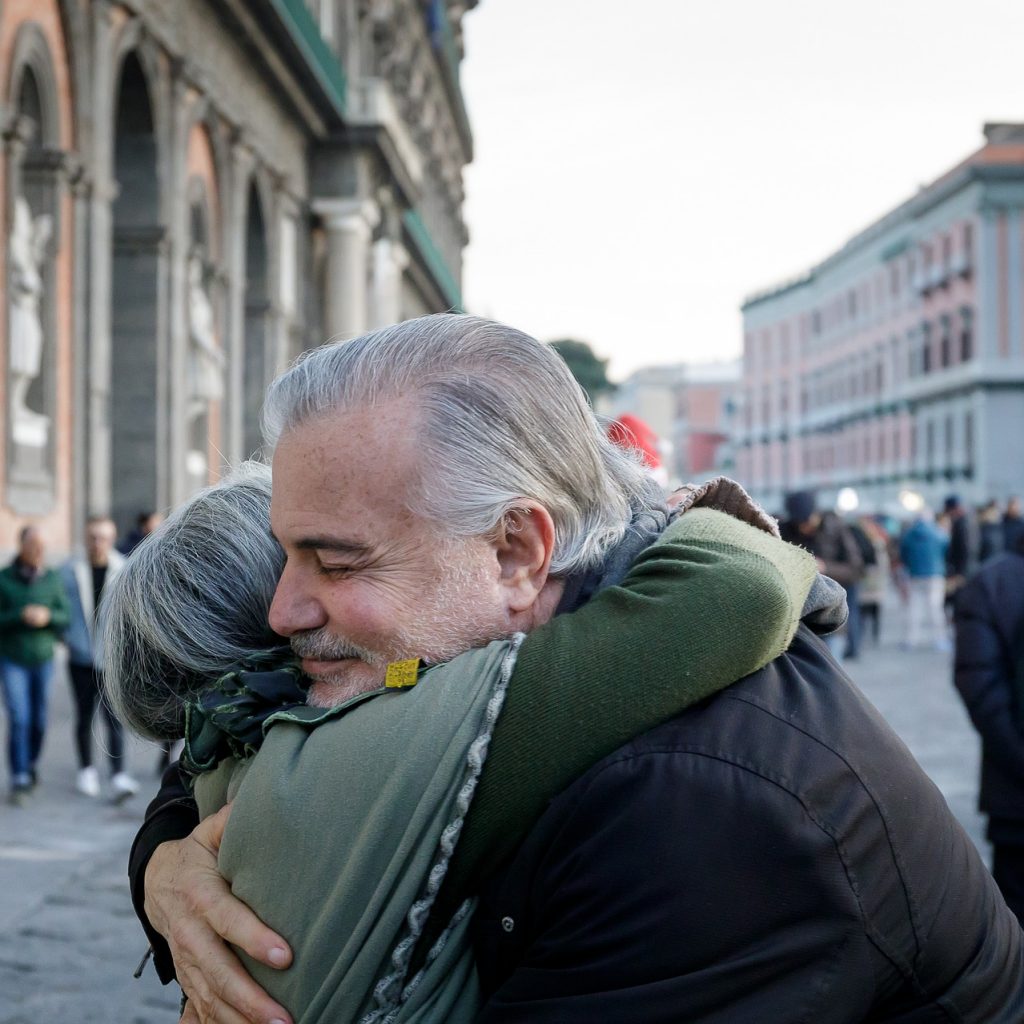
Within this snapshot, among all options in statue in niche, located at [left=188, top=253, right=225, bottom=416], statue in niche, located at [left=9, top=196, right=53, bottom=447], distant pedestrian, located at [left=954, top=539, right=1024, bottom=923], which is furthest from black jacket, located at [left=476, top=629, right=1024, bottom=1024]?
statue in niche, located at [left=188, top=253, right=225, bottom=416]

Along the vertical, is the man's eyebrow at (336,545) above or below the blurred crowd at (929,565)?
above

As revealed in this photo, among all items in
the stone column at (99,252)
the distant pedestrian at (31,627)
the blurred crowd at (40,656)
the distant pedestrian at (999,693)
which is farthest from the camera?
the stone column at (99,252)

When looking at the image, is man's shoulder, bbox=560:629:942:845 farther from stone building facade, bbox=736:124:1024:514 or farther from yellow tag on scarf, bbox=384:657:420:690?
stone building facade, bbox=736:124:1024:514

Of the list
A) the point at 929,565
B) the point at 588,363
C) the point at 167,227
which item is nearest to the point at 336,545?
the point at 167,227

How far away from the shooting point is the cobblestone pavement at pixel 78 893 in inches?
219

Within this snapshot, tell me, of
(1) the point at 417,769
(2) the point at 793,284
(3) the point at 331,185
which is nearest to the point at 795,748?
(1) the point at 417,769

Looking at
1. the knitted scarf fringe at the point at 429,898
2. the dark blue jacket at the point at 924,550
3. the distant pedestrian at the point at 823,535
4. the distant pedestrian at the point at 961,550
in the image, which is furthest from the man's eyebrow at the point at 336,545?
the dark blue jacket at the point at 924,550

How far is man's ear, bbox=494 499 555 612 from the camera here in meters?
1.81

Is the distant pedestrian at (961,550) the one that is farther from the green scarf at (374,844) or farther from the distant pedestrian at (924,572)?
the green scarf at (374,844)

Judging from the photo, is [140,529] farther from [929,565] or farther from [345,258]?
[345,258]

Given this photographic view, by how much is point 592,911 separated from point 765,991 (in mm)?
175

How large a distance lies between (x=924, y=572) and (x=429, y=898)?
2106 centimetres

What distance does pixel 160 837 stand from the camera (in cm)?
226

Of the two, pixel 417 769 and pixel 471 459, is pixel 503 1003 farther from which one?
pixel 471 459
